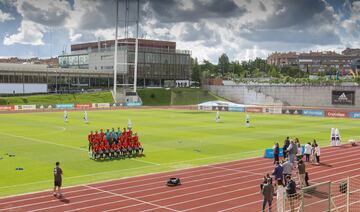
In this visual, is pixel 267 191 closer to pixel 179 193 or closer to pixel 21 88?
pixel 179 193

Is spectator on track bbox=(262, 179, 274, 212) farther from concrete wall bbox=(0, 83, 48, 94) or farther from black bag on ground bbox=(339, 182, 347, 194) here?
concrete wall bbox=(0, 83, 48, 94)

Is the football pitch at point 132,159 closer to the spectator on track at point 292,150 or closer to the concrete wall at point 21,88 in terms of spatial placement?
the spectator on track at point 292,150

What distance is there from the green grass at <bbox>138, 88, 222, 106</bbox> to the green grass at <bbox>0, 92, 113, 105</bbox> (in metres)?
9.98

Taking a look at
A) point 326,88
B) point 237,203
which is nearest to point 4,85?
point 326,88

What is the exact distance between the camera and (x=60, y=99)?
103 metres

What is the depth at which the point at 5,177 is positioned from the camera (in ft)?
76.9

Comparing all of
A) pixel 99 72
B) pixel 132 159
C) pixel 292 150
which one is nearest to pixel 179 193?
pixel 292 150

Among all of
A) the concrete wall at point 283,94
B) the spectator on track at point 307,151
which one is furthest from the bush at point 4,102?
the spectator on track at point 307,151

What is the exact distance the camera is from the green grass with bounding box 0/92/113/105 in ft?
317

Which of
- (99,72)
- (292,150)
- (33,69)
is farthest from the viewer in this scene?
(99,72)

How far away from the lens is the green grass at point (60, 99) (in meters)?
96.6

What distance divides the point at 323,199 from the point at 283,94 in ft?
314

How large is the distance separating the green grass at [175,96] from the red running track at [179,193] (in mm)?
89319

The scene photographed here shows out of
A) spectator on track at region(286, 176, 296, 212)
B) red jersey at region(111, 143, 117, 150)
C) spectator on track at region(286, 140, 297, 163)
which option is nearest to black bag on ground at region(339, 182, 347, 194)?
spectator on track at region(286, 176, 296, 212)
